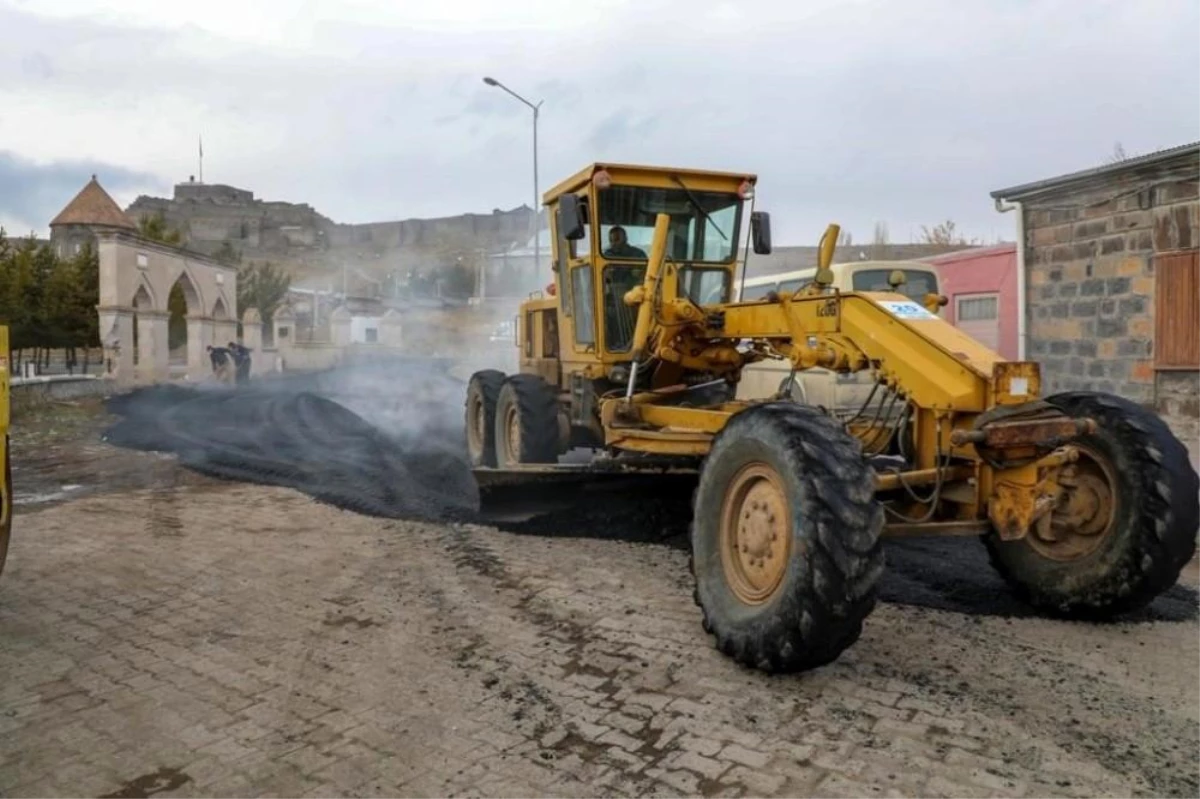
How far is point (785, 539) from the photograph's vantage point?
13.9 ft

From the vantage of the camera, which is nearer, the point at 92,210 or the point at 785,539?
the point at 785,539

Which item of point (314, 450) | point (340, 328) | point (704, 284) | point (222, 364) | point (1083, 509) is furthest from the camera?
Result: point (340, 328)

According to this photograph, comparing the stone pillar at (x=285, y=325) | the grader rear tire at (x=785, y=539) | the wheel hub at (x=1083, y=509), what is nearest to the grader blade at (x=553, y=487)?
the grader rear tire at (x=785, y=539)

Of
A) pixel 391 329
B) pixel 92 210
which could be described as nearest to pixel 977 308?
pixel 391 329

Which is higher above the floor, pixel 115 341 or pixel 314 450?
pixel 115 341

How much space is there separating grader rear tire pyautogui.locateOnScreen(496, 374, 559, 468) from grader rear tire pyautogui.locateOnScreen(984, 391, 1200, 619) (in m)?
4.39

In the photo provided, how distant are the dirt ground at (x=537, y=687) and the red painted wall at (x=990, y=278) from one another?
8.94 meters

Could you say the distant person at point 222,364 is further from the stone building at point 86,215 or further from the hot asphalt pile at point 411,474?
the stone building at point 86,215

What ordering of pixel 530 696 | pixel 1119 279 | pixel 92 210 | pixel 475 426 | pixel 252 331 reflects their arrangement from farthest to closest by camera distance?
pixel 92 210 → pixel 252 331 → pixel 475 426 → pixel 1119 279 → pixel 530 696

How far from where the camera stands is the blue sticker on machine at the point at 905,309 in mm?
4863

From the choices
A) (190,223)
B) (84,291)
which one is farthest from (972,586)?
(190,223)

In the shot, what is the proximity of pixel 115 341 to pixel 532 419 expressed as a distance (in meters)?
20.3

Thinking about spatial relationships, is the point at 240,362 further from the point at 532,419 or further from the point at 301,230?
the point at 301,230

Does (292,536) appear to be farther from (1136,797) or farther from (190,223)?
(190,223)
